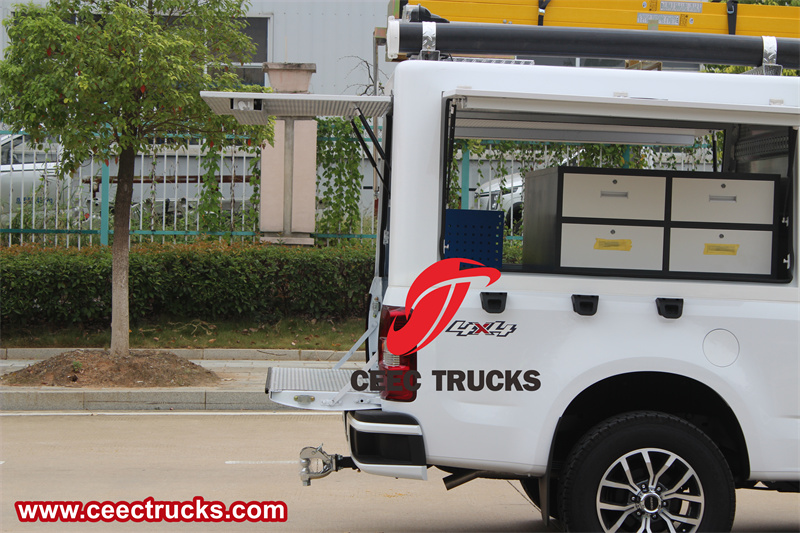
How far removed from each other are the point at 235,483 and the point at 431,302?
2931 millimetres

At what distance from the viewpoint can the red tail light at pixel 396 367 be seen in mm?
4184

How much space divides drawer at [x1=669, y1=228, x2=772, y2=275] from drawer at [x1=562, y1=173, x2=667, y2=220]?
187mm

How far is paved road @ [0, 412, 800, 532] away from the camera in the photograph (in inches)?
216

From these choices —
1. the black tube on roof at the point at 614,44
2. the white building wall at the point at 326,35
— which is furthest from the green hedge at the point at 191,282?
the black tube on roof at the point at 614,44

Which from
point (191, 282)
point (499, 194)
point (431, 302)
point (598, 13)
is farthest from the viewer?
point (191, 282)

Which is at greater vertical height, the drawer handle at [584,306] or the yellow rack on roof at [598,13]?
the yellow rack on roof at [598,13]

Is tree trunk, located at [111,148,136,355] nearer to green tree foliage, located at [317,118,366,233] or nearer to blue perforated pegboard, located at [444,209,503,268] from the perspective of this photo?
green tree foliage, located at [317,118,366,233]

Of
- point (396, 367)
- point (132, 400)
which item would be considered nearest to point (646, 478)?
point (396, 367)

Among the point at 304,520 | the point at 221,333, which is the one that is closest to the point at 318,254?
the point at 221,333

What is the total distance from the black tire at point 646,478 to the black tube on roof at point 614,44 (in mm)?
2020

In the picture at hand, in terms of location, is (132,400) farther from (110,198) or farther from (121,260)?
(110,198)

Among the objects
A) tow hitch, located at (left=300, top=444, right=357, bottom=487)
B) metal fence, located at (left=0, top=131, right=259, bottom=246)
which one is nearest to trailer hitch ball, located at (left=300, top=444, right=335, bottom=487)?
tow hitch, located at (left=300, top=444, right=357, bottom=487)

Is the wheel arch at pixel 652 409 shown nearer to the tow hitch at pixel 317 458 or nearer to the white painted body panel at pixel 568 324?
the white painted body panel at pixel 568 324

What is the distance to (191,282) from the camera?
12.1 m
